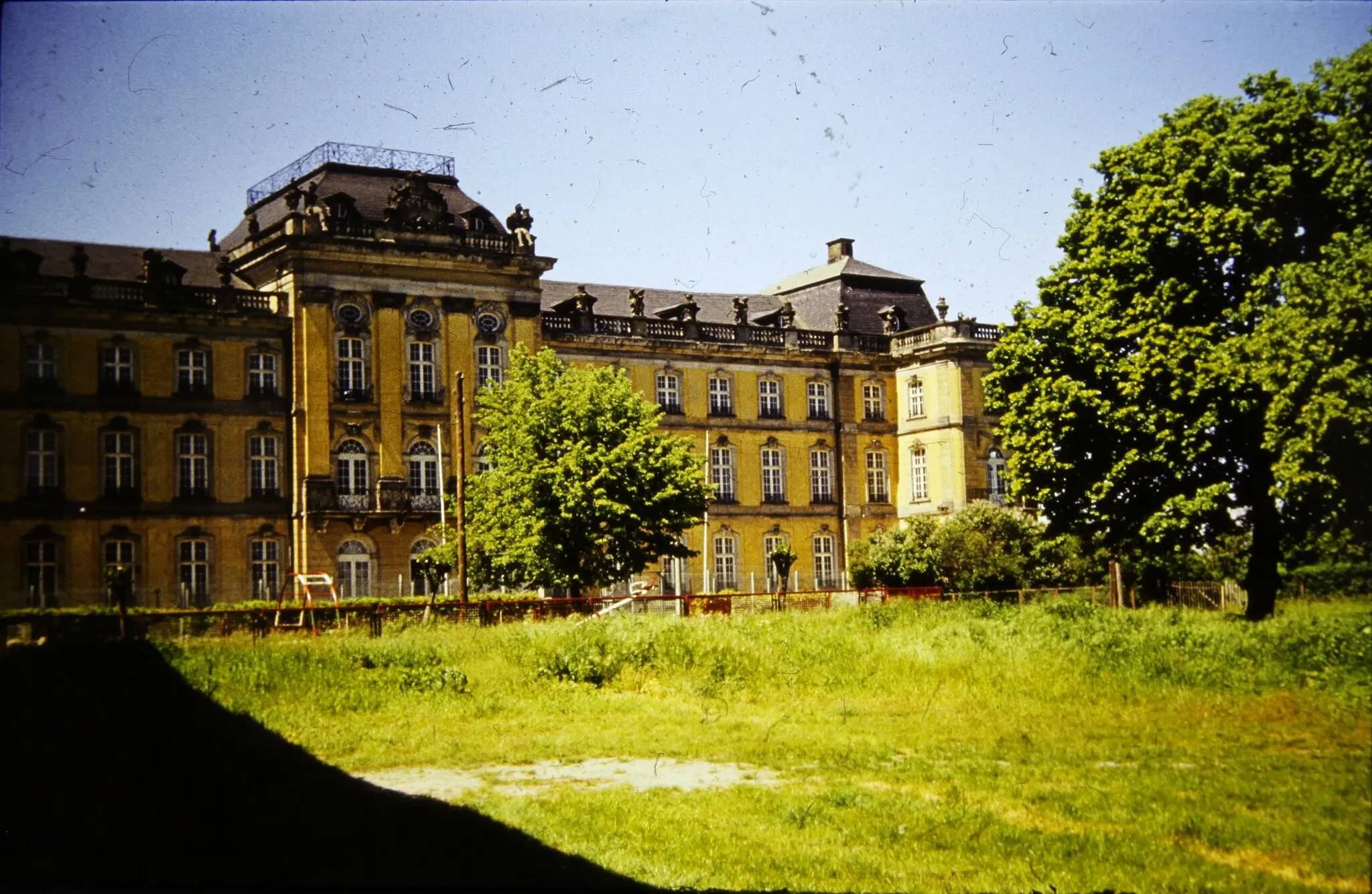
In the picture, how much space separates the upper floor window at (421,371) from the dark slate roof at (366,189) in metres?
3.49

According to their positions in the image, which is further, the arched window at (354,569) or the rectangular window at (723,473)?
the rectangular window at (723,473)

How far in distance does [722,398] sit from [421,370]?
1183 cm

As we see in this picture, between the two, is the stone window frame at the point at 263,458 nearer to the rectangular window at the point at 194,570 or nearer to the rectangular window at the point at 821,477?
the rectangular window at the point at 194,570

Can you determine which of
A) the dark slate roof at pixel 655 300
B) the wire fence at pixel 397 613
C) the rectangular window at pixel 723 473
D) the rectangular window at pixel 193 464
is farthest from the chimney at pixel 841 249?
the rectangular window at pixel 193 464

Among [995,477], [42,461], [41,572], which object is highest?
[42,461]

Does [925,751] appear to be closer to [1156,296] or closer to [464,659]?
[1156,296]

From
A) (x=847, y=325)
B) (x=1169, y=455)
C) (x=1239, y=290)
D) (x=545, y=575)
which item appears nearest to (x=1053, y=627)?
(x=1169, y=455)

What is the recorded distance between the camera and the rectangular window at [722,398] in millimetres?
45438

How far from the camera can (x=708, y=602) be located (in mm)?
27984

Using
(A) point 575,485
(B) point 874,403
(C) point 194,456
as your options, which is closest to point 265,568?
(C) point 194,456

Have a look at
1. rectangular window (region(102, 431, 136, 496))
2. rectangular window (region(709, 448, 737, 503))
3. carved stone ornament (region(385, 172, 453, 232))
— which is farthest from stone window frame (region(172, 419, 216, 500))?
rectangular window (region(709, 448, 737, 503))

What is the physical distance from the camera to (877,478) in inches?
1893

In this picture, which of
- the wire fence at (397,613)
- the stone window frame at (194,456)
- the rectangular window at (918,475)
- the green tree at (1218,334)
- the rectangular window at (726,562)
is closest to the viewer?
the green tree at (1218,334)

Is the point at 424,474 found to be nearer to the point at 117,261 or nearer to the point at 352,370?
the point at 352,370
